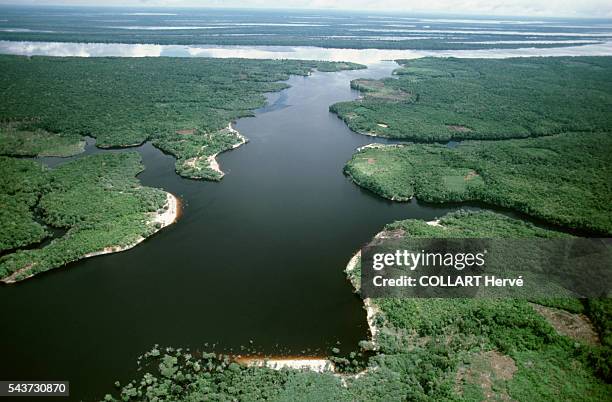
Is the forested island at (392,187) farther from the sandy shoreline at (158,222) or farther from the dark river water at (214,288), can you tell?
the dark river water at (214,288)

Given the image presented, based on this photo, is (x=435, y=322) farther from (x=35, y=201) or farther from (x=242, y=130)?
(x=242, y=130)

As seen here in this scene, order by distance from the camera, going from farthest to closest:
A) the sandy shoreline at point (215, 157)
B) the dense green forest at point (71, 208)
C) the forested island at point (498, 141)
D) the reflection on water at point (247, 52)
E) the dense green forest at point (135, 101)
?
the reflection on water at point (247, 52) < the dense green forest at point (135, 101) < the sandy shoreline at point (215, 157) < the forested island at point (498, 141) < the dense green forest at point (71, 208)

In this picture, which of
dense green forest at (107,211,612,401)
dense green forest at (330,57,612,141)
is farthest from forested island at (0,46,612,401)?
dense green forest at (330,57,612,141)

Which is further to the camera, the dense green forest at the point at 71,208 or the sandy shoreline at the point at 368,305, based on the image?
the dense green forest at the point at 71,208

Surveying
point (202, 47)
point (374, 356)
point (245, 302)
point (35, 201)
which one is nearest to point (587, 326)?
point (374, 356)

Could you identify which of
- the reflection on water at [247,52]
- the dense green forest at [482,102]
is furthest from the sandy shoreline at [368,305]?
the reflection on water at [247,52]

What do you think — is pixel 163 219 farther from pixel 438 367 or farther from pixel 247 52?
pixel 247 52

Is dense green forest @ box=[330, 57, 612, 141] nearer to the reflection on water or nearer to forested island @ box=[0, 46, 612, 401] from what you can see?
forested island @ box=[0, 46, 612, 401]
